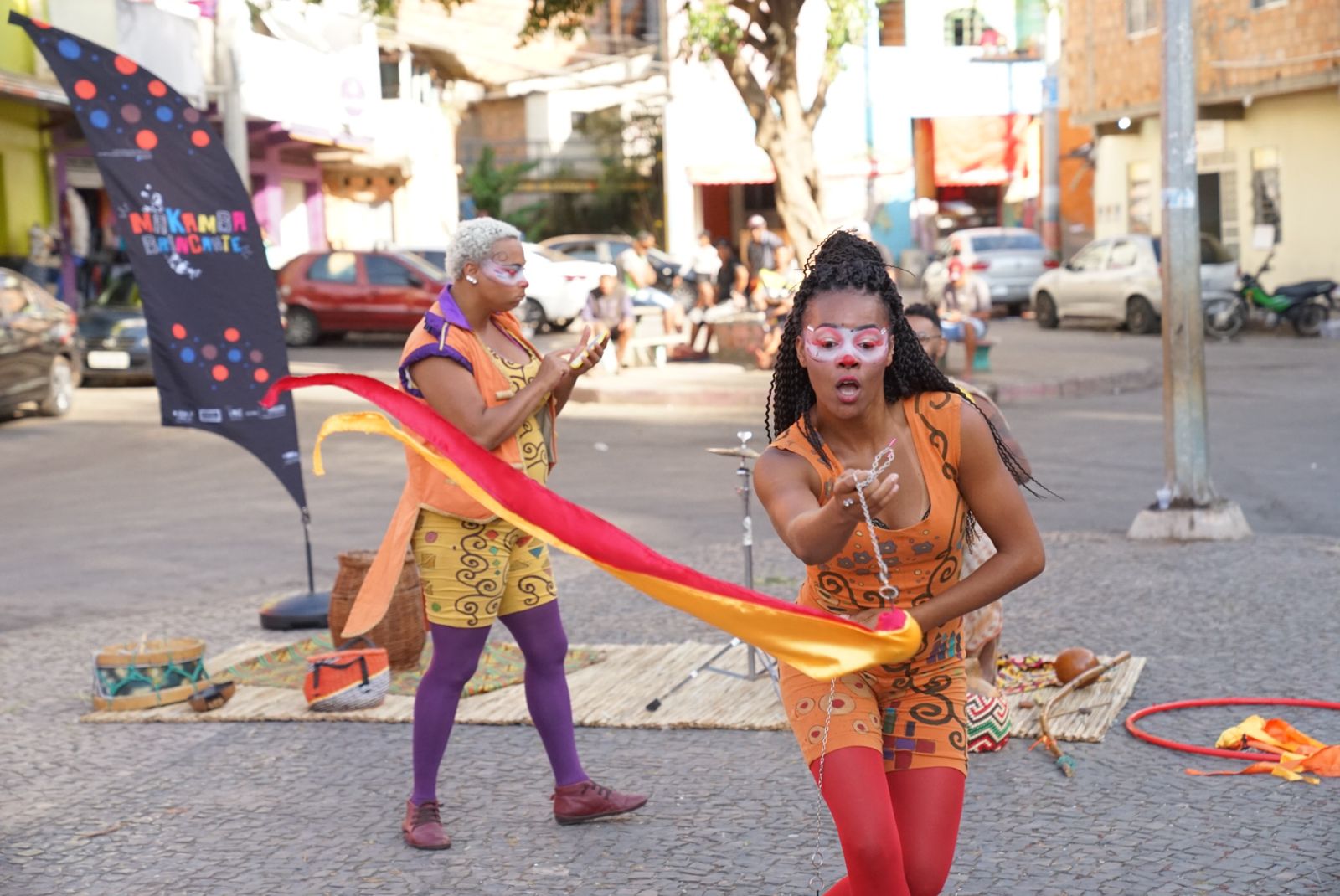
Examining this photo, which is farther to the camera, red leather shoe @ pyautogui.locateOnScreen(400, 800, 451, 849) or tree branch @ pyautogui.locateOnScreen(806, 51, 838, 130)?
tree branch @ pyautogui.locateOnScreen(806, 51, 838, 130)

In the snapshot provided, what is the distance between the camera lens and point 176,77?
26.9 m

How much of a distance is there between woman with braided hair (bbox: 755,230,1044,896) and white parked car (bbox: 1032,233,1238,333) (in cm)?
2173

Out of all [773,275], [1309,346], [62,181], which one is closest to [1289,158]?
[1309,346]

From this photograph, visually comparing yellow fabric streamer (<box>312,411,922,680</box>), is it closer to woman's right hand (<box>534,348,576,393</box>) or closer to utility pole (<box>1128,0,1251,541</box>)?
woman's right hand (<box>534,348,576,393</box>)

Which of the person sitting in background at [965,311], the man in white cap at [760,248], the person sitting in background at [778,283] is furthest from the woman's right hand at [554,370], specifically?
the man in white cap at [760,248]

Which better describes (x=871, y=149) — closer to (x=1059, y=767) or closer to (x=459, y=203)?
(x=459, y=203)

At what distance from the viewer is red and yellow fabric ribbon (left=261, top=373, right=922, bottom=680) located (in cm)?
325

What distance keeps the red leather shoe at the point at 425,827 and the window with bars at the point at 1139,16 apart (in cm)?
2691

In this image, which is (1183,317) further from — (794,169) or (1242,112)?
(1242,112)

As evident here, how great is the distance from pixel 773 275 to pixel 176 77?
12.3m

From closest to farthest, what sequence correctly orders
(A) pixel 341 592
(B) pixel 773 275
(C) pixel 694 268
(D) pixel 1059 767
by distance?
(D) pixel 1059 767, (A) pixel 341 592, (B) pixel 773 275, (C) pixel 694 268

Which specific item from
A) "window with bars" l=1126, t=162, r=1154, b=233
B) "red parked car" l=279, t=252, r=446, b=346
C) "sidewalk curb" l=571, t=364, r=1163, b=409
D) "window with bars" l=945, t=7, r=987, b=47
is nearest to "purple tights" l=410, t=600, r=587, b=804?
"sidewalk curb" l=571, t=364, r=1163, b=409

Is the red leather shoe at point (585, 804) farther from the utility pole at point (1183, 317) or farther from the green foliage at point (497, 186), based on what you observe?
the green foliage at point (497, 186)

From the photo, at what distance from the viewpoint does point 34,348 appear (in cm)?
1711
